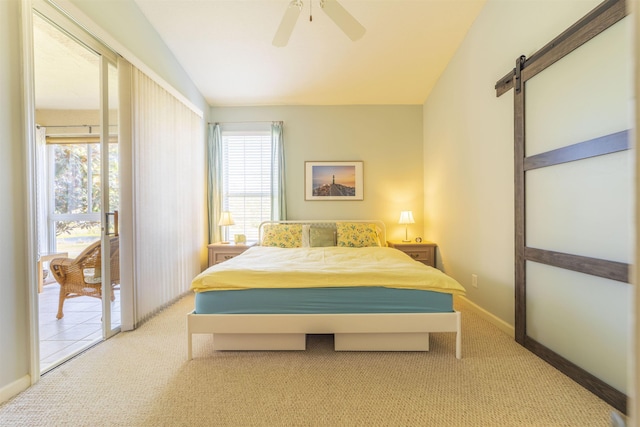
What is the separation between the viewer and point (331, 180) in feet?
14.5

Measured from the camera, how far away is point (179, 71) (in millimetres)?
3527

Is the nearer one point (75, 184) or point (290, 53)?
point (290, 53)

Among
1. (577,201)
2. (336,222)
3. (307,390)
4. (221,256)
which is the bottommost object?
(307,390)

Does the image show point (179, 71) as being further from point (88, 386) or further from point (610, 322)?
point (610, 322)

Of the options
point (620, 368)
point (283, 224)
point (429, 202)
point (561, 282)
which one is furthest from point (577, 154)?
point (283, 224)

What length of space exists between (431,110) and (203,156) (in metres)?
3.48

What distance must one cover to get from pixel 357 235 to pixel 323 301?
74.4 inches

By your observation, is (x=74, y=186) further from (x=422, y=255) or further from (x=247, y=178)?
(x=422, y=255)

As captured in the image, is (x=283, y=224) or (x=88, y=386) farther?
(x=283, y=224)

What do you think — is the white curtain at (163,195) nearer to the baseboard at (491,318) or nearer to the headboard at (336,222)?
the headboard at (336,222)

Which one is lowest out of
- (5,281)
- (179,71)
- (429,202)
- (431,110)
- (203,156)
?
(5,281)

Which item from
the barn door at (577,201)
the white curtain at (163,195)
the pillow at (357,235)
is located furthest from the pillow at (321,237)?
the barn door at (577,201)

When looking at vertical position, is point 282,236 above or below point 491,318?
above

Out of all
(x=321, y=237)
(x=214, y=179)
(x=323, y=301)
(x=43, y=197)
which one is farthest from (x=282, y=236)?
(x=43, y=197)
